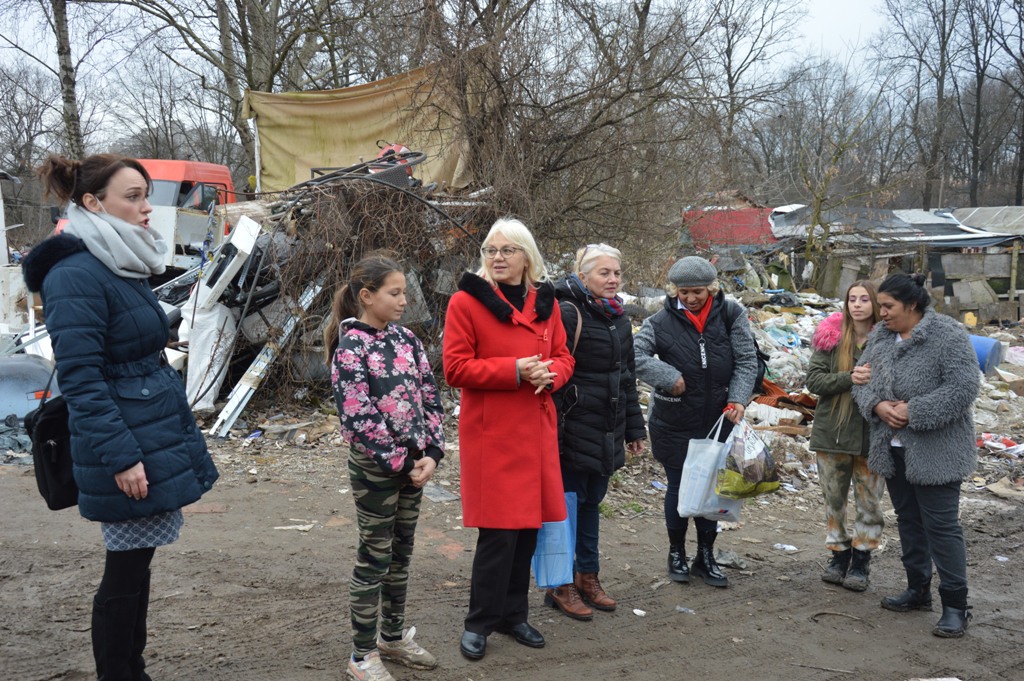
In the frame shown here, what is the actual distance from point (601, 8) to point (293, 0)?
1123 cm

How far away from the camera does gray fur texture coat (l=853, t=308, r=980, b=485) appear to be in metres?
4.00

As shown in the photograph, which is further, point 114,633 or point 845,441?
point 845,441

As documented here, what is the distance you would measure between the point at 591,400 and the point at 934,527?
189 cm

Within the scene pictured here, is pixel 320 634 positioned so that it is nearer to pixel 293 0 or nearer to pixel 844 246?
pixel 293 0

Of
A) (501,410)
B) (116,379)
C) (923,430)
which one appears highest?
(116,379)

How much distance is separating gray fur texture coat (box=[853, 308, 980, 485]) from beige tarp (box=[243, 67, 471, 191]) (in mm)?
6913

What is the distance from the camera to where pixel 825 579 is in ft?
15.7

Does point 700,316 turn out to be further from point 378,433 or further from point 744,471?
point 378,433

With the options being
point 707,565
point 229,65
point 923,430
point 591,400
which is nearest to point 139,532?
point 591,400

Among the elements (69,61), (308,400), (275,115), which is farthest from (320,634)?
(69,61)

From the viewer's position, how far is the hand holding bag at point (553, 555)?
3.90 meters

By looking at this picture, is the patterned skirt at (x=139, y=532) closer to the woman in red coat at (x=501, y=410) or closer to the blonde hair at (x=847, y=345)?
the woman in red coat at (x=501, y=410)

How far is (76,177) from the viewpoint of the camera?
269cm

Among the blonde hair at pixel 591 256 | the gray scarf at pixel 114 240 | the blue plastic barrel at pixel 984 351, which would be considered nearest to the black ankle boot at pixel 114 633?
the gray scarf at pixel 114 240
